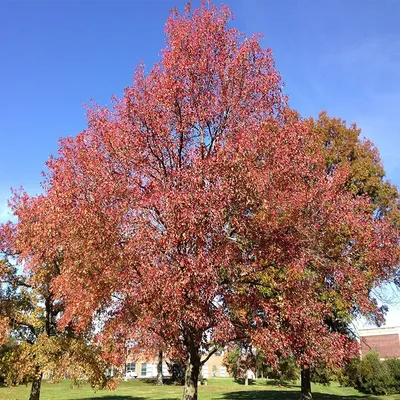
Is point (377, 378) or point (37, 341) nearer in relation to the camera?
point (37, 341)

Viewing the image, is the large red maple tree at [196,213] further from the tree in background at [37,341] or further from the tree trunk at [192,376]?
the tree in background at [37,341]

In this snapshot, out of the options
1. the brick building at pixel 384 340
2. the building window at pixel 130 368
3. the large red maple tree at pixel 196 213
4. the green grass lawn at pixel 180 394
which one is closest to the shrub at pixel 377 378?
the green grass lawn at pixel 180 394

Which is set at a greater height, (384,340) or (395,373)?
(384,340)

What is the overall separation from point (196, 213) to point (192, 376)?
21.4 feet

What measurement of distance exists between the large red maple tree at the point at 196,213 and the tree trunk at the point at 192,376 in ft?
0.18

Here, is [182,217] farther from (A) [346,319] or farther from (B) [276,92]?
(A) [346,319]

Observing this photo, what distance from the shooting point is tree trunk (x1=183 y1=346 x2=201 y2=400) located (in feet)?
42.3

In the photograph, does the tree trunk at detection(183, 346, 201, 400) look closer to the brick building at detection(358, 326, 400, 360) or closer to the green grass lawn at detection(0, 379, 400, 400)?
the green grass lawn at detection(0, 379, 400, 400)

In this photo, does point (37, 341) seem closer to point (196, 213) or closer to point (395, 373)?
point (196, 213)

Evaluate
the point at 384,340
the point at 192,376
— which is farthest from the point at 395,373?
the point at 192,376

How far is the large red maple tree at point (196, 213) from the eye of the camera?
388 inches

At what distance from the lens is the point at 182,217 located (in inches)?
374

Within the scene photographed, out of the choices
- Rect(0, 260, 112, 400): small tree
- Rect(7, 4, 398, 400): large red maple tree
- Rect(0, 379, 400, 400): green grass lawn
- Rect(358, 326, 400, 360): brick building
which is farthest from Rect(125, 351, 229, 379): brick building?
Rect(7, 4, 398, 400): large red maple tree

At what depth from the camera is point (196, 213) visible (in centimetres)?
960
